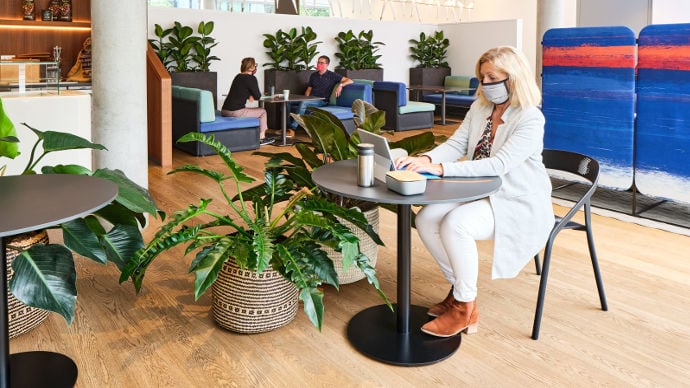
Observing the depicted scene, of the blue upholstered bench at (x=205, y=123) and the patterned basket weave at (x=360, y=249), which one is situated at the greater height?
the blue upholstered bench at (x=205, y=123)

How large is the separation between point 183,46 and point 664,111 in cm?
656

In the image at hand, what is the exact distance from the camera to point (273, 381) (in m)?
2.49

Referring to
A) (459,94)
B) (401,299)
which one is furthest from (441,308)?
(459,94)

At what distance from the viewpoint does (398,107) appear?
33.0 ft

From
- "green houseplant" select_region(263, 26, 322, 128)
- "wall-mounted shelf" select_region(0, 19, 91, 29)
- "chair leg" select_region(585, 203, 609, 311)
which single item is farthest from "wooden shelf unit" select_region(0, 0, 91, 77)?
"chair leg" select_region(585, 203, 609, 311)

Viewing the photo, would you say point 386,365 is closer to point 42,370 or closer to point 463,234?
point 463,234

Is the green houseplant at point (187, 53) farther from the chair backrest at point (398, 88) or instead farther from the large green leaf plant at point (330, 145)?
the large green leaf plant at point (330, 145)

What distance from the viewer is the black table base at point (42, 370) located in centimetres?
243

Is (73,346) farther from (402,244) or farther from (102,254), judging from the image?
(402,244)

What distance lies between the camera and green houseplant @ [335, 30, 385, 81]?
36.8ft

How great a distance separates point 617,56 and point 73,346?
13.9 ft

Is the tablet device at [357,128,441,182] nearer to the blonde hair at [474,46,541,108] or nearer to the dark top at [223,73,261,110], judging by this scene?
the blonde hair at [474,46,541,108]

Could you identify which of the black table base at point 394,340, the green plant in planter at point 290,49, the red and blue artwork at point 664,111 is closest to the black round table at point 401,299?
the black table base at point 394,340

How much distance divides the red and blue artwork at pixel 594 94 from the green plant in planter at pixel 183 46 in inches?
215
